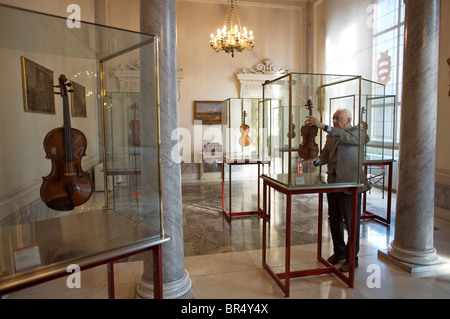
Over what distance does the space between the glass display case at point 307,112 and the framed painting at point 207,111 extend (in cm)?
670

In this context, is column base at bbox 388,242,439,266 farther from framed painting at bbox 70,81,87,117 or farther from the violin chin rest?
framed painting at bbox 70,81,87,117

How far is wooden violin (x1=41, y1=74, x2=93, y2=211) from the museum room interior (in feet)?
0.03

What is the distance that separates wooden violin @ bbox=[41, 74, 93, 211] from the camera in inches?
88.4

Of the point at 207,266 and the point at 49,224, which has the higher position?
the point at 49,224

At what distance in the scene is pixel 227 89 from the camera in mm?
10438

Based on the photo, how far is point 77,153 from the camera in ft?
7.67

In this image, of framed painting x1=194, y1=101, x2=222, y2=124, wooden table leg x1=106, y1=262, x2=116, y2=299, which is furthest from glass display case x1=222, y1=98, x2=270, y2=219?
framed painting x1=194, y1=101, x2=222, y2=124

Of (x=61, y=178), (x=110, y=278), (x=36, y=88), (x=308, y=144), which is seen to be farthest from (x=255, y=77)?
(x=61, y=178)

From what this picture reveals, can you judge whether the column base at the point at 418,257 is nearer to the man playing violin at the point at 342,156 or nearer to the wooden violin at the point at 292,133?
the man playing violin at the point at 342,156

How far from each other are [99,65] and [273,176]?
2.12m

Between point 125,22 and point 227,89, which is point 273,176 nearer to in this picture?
point 227,89

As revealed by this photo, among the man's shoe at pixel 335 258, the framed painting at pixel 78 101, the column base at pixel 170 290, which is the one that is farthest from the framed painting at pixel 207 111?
the column base at pixel 170 290

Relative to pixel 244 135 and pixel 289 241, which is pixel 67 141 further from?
pixel 244 135
